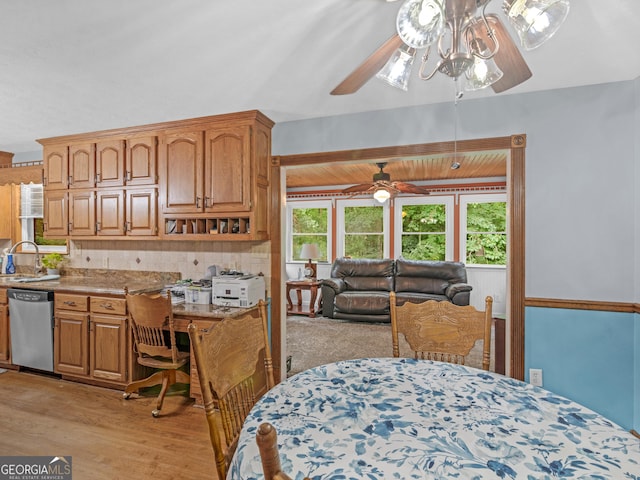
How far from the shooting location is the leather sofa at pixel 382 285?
18.8ft

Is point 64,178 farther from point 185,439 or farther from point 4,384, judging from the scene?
point 185,439

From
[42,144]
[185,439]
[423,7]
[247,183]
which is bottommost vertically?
[185,439]

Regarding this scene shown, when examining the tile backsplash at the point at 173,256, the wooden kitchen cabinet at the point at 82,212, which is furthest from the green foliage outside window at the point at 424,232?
the wooden kitchen cabinet at the point at 82,212

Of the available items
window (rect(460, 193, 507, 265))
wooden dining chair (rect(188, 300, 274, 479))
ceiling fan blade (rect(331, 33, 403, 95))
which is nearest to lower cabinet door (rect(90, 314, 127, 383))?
wooden dining chair (rect(188, 300, 274, 479))

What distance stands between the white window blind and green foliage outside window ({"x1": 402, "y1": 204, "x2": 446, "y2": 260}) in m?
5.62

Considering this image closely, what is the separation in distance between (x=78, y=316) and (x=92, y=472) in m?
1.63

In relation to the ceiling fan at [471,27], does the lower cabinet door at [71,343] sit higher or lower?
lower

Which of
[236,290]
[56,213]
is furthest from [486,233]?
[56,213]

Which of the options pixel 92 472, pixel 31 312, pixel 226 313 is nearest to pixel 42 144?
pixel 31 312

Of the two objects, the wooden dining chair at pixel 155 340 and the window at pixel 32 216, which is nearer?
the wooden dining chair at pixel 155 340

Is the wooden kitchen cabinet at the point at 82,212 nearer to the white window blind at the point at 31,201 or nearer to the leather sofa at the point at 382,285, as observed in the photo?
the white window blind at the point at 31,201

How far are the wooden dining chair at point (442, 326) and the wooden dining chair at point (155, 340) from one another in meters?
1.75

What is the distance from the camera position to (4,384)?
332 centimetres

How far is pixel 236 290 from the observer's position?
3045mm
